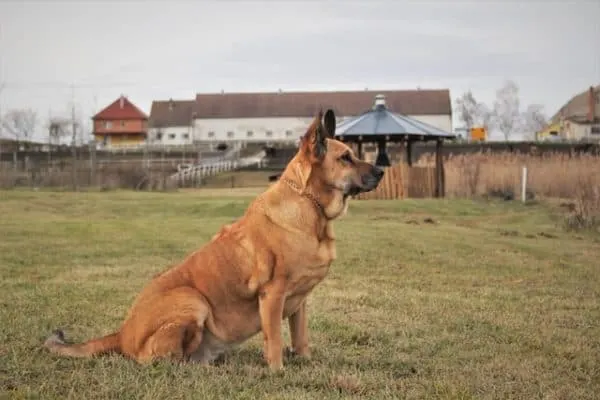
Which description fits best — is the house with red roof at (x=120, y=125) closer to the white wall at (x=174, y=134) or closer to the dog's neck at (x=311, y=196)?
the white wall at (x=174, y=134)

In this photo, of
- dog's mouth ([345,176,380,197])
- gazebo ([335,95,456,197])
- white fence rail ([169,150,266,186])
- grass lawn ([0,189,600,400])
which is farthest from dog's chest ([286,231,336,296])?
white fence rail ([169,150,266,186])

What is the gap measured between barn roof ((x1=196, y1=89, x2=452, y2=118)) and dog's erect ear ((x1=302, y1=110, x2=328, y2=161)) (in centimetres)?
9982

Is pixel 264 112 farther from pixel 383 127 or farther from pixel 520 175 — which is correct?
pixel 520 175

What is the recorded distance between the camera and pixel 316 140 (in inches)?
232

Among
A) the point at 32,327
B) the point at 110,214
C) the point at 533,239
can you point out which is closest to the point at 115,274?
the point at 32,327

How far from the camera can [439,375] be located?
593 centimetres

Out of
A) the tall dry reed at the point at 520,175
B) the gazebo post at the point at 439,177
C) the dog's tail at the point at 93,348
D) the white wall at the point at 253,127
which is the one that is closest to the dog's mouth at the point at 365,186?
the dog's tail at the point at 93,348

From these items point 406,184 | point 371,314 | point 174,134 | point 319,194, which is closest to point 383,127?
point 406,184

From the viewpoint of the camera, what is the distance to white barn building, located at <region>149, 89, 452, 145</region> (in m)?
107

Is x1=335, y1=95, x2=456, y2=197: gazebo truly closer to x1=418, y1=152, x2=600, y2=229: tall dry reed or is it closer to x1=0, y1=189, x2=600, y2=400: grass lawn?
x1=418, y1=152, x2=600, y2=229: tall dry reed

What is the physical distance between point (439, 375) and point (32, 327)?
3917 millimetres

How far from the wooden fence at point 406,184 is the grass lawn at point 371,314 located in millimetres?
10642

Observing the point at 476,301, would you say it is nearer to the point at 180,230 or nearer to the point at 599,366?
the point at 599,366

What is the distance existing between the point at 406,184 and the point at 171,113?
8345cm
